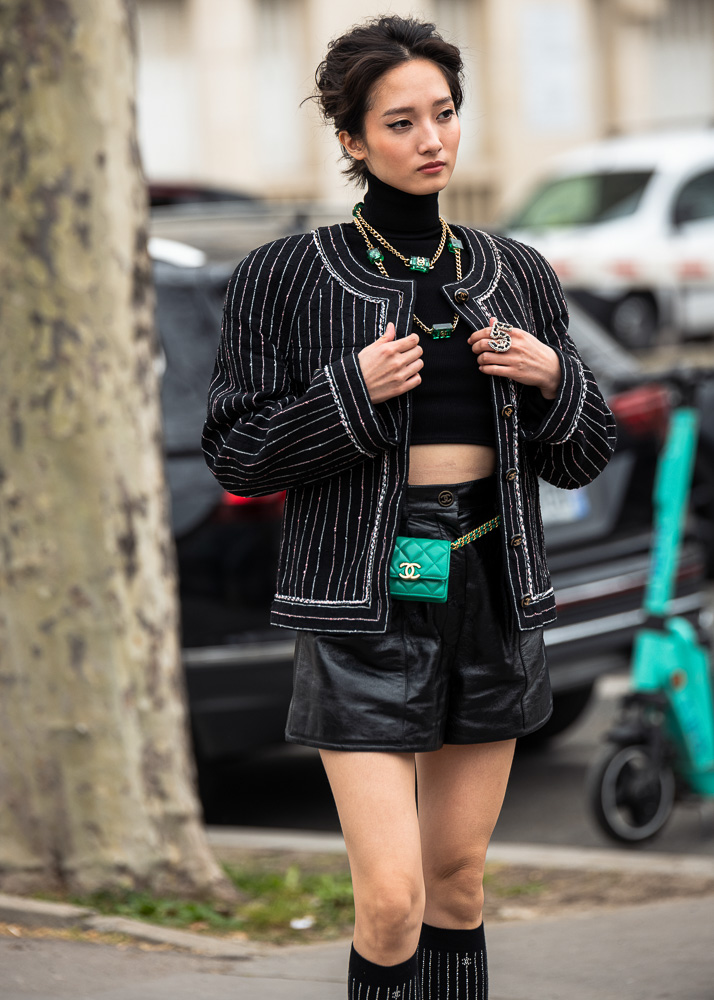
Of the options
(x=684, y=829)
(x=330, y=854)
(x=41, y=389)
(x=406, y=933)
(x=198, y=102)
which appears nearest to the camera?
(x=406, y=933)

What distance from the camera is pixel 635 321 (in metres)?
15.8

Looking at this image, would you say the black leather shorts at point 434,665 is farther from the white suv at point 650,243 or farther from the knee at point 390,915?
the white suv at point 650,243

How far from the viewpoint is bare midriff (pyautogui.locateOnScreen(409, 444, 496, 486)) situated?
2699 millimetres

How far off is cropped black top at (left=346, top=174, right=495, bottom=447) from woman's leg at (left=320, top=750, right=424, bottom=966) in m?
0.57

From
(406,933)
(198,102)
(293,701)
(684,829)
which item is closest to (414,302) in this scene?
(293,701)

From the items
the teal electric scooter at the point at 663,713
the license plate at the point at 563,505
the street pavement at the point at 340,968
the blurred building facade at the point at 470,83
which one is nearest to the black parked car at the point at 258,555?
the license plate at the point at 563,505

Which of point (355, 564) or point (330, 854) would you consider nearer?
point (355, 564)

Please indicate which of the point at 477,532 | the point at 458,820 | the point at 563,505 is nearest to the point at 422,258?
the point at 477,532

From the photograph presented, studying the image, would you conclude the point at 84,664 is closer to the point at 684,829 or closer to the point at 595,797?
the point at 595,797

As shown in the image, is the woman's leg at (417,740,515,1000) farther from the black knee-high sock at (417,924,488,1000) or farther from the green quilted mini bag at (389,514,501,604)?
the green quilted mini bag at (389,514,501,604)

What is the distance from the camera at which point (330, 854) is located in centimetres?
483

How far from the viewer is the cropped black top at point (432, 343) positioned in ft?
8.87

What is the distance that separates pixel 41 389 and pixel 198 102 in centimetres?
1750

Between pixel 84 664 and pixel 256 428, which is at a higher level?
pixel 256 428
